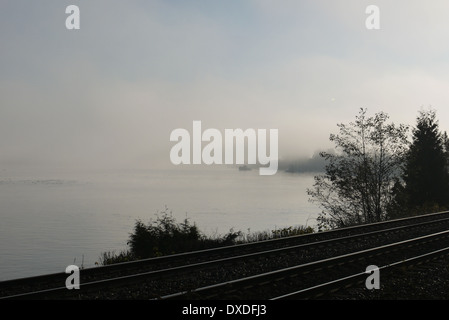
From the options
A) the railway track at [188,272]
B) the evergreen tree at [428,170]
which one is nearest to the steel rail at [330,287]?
the railway track at [188,272]

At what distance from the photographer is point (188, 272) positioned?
12.1m

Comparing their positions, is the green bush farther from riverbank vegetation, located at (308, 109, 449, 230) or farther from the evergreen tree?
the evergreen tree

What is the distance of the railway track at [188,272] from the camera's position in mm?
9898

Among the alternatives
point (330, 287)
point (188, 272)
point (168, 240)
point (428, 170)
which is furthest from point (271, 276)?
point (428, 170)

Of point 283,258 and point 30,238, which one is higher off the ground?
point 283,258

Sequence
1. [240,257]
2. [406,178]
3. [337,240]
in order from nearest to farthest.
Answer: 1. [240,257]
2. [337,240]
3. [406,178]

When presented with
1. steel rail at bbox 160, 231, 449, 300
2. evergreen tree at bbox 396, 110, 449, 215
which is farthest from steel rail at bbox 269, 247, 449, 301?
evergreen tree at bbox 396, 110, 449, 215

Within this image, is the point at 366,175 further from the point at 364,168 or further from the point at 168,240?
the point at 168,240

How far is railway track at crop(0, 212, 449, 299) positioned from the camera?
32.5ft
